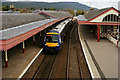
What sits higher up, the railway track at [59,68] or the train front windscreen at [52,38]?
the train front windscreen at [52,38]

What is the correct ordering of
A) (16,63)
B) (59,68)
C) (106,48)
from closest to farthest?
(59,68) → (16,63) → (106,48)

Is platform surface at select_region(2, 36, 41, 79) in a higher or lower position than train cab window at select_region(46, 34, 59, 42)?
lower

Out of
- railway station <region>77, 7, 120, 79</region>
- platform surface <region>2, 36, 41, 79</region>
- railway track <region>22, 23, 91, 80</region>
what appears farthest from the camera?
railway station <region>77, 7, 120, 79</region>

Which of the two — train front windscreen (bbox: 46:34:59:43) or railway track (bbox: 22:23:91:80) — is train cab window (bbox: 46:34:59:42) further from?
railway track (bbox: 22:23:91:80)

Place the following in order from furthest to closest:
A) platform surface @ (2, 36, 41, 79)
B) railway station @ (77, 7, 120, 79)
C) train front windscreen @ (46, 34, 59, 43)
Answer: train front windscreen @ (46, 34, 59, 43) → railway station @ (77, 7, 120, 79) → platform surface @ (2, 36, 41, 79)

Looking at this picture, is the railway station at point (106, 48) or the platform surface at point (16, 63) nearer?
the platform surface at point (16, 63)

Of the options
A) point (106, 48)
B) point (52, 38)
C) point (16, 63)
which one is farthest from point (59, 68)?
point (106, 48)

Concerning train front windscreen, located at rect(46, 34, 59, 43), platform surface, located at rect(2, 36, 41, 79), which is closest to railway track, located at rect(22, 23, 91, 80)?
platform surface, located at rect(2, 36, 41, 79)

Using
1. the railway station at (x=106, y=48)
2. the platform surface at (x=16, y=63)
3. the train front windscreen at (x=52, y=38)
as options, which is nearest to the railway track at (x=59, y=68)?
the platform surface at (x=16, y=63)

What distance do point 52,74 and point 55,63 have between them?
251 cm

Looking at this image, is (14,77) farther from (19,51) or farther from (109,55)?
(109,55)

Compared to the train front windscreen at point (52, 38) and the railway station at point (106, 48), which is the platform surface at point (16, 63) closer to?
the train front windscreen at point (52, 38)

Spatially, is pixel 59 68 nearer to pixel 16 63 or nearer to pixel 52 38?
pixel 16 63

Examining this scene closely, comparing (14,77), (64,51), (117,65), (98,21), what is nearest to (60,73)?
(14,77)
